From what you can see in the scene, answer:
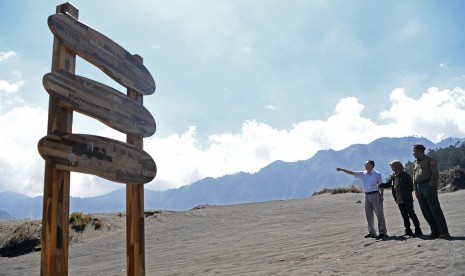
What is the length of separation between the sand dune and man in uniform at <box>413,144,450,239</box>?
42 cm

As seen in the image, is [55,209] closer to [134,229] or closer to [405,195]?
[134,229]

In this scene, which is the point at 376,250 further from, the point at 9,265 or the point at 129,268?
the point at 9,265

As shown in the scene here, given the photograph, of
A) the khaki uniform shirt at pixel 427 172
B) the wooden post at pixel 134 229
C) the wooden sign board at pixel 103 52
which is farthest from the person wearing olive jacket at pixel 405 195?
the wooden sign board at pixel 103 52

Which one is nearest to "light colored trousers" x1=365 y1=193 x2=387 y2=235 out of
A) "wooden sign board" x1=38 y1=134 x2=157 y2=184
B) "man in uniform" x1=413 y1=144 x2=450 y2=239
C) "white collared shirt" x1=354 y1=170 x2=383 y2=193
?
"white collared shirt" x1=354 y1=170 x2=383 y2=193

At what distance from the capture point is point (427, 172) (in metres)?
9.30

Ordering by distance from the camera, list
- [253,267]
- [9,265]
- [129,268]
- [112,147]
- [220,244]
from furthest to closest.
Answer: [9,265] < [220,244] < [253,267] < [129,268] < [112,147]

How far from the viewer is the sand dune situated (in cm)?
764

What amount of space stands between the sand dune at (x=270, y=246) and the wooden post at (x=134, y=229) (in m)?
3.20

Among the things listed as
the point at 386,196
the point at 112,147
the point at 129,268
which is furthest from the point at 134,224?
the point at 386,196

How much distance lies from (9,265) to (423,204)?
43.3ft

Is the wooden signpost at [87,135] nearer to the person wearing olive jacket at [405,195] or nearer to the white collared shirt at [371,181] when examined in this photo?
the white collared shirt at [371,181]

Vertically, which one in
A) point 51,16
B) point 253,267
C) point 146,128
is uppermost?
point 51,16

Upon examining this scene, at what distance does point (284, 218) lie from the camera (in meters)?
18.2

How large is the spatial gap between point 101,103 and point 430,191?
7473 millimetres
